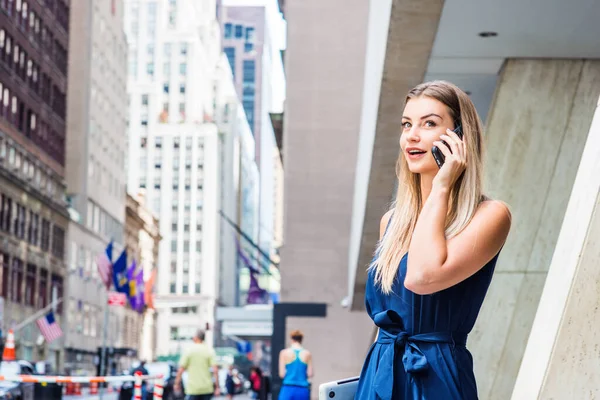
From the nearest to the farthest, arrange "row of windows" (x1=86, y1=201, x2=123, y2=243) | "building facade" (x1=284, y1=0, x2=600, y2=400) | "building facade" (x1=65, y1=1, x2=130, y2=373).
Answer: "building facade" (x1=284, y1=0, x2=600, y2=400), "building facade" (x1=65, y1=1, x2=130, y2=373), "row of windows" (x1=86, y1=201, x2=123, y2=243)

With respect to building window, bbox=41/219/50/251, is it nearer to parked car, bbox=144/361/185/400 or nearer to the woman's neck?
parked car, bbox=144/361/185/400

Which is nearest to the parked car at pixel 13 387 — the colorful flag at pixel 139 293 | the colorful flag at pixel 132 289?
the colorful flag at pixel 132 289

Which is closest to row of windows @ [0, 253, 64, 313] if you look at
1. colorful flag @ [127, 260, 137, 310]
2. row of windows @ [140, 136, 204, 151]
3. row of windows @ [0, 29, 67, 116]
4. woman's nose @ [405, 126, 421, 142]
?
colorful flag @ [127, 260, 137, 310]

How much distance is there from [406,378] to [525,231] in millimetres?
9860

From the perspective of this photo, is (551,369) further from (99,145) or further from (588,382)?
(99,145)

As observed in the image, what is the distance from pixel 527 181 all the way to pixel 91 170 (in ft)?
303

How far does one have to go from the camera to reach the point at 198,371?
15.5 meters

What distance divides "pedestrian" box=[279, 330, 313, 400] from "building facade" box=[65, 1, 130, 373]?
77.4 meters

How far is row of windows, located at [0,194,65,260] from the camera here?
2832 inches

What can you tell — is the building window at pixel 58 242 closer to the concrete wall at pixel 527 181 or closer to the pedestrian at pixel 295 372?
the pedestrian at pixel 295 372

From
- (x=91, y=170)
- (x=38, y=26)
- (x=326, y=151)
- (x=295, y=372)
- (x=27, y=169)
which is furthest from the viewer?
(x=91, y=170)

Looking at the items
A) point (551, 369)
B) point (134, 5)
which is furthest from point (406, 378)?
point (134, 5)

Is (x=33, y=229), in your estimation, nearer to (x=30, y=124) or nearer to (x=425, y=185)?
(x=30, y=124)

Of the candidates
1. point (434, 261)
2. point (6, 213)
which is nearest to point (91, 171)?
point (6, 213)
